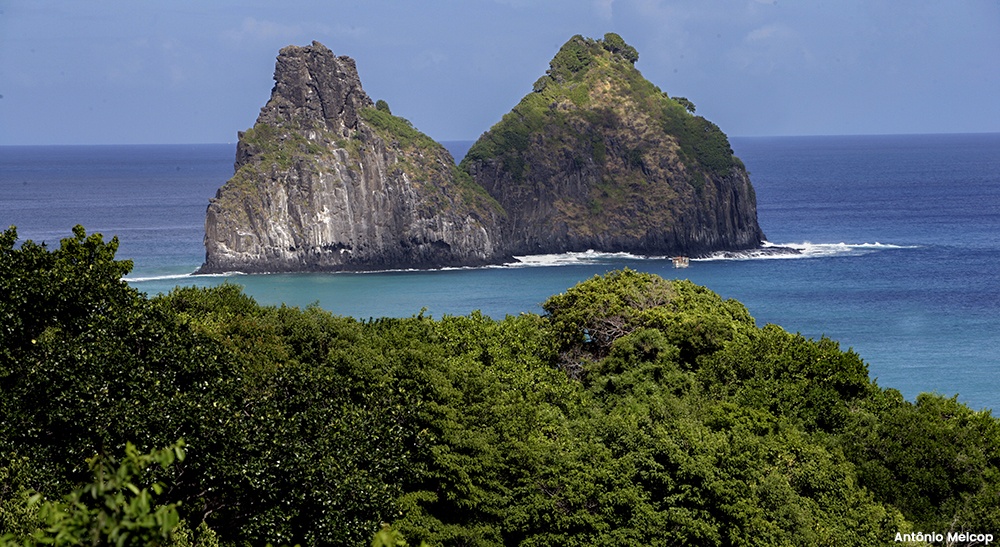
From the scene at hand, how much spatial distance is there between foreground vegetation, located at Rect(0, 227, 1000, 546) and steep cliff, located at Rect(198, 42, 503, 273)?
7800 cm

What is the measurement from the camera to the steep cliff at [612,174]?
124688 millimetres

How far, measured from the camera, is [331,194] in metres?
110

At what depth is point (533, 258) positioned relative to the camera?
121000 millimetres

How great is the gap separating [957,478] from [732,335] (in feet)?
41.5

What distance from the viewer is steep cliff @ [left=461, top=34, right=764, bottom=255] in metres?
125

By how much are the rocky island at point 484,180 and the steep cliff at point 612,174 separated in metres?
0.21

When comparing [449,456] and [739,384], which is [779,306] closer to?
[739,384]

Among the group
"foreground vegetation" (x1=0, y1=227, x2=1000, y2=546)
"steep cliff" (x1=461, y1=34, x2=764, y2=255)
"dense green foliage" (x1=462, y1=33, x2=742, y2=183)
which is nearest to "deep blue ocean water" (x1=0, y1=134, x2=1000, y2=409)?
"steep cliff" (x1=461, y1=34, x2=764, y2=255)

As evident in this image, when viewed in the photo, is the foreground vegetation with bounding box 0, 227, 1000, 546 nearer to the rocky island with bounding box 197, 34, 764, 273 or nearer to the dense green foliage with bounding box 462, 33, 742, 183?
the rocky island with bounding box 197, 34, 764, 273

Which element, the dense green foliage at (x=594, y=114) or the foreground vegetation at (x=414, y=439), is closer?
the foreground vegetation at (x=414, y=439)

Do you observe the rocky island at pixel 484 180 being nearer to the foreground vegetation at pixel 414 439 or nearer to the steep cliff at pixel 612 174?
the steep cliff at pixel 612 174

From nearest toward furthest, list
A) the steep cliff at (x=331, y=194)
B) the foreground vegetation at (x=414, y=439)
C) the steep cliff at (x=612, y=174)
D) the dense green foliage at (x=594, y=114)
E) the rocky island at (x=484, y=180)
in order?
the foreground vegetation at (x=414, y=439) → the steep cliff at (x=331, y=194) → the rocky island at (x=484, y=180) → the steep cliff at (x=612, y=174) → the dense green foliage at (x=594, y=114)

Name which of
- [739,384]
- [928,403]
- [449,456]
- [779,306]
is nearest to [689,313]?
[739,384]

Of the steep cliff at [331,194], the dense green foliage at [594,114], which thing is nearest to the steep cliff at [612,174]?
the dense green foliage at [594,114]
